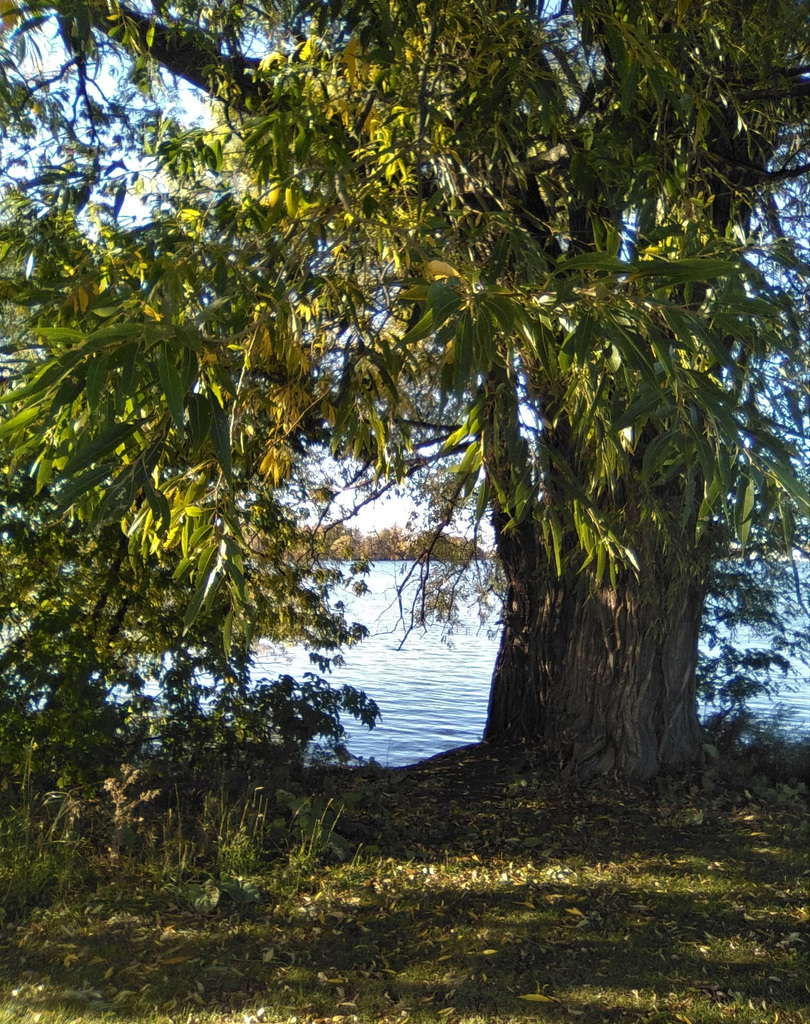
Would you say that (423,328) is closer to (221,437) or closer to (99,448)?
(221,437)

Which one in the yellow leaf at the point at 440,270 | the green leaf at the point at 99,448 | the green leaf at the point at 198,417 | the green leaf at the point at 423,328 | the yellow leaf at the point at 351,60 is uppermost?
the yellow leaf at the point at 351,60

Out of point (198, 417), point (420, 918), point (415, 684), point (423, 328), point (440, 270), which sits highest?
point (440, 270)

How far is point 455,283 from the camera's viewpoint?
2469 millimetres

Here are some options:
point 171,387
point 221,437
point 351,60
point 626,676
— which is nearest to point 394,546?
point 626,676

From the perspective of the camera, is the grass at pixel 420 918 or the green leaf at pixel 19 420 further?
the grass at pixel 420 918

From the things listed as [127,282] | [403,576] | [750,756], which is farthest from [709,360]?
[403,576]

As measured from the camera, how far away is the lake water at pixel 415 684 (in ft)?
30.5

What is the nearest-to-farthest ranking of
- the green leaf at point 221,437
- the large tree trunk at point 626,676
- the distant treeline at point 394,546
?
the green leaf at point 221,437 < the large tree trunk at point 626,676 < the distant treeline at point 394,546

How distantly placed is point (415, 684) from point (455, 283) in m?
11.5

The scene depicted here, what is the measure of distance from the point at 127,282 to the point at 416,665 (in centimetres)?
1193

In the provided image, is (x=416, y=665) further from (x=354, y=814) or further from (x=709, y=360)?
(x=709, y=360)

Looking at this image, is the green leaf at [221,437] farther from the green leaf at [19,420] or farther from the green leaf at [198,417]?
the green leaf at [19,420]

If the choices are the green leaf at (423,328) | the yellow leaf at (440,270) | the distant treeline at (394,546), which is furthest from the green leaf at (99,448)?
the distant treeline at (394,546)

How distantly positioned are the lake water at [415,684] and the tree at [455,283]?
2217mm
